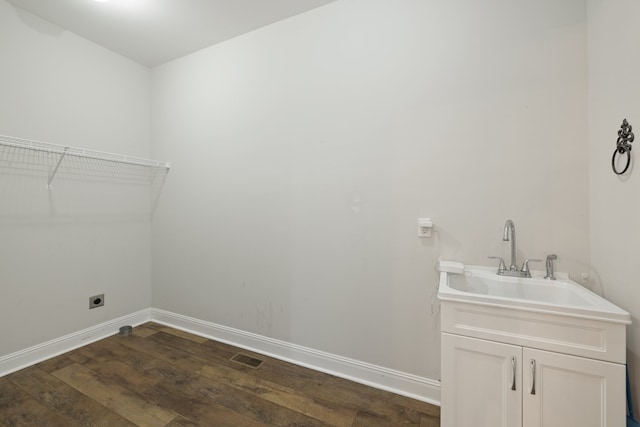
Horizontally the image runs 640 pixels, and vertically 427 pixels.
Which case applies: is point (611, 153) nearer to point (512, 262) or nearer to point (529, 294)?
point (512, 262)

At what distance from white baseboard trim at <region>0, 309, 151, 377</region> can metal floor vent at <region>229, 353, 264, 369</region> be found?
4.40 feet

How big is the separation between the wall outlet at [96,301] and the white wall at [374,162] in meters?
0.70

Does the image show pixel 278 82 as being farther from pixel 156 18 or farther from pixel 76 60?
pixel 76 60

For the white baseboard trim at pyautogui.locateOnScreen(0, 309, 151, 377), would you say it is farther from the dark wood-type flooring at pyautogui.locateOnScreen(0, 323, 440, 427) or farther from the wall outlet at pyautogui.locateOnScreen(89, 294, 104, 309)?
the wall outlet at pyautogui.locateOnScreen(89, 294, 104, 309)

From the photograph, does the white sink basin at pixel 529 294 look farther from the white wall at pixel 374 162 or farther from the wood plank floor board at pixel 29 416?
the wood plank floor board at pixel 29 416

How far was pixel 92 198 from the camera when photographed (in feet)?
8.18

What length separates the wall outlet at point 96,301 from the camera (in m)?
2.50

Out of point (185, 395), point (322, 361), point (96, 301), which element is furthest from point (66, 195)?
point (322, 361)

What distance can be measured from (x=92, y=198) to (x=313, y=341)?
2351mm

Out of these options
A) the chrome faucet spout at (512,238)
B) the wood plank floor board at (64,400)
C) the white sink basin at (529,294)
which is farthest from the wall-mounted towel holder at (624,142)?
the wood plank floor board at (64,400)

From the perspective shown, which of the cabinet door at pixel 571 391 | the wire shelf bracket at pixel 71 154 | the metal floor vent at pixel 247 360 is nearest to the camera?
the cabinet door at pixel 571 391

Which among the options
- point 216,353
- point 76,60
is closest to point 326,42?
point 76,60

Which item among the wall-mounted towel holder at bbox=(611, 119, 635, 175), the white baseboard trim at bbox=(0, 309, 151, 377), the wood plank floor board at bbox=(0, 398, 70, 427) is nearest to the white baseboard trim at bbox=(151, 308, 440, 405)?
the white baseboard trim at bbox=(0, 309, 151, 377)

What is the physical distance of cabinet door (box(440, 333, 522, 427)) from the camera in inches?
45.2
